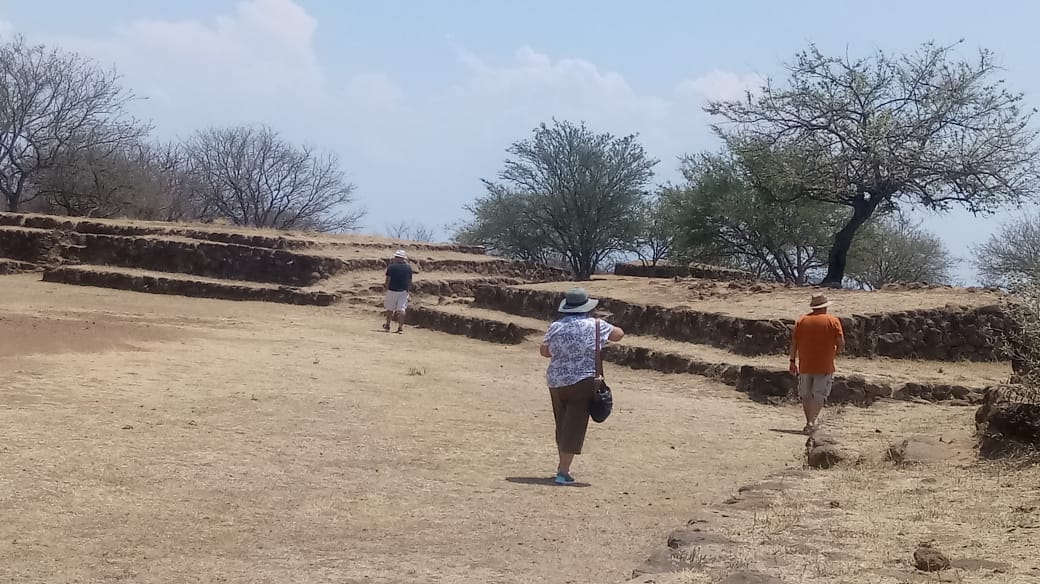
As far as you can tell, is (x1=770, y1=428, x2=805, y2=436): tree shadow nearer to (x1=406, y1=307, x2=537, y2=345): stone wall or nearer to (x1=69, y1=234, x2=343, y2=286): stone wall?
(x1=406, y1=307, x2=537, y2=345): stone wall

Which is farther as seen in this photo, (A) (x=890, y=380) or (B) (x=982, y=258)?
(B) (x=982, y=258)

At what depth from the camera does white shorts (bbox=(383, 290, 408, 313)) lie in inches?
764

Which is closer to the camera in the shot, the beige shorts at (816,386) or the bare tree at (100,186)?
the beige shorts at (816,386)

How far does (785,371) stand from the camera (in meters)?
13.0

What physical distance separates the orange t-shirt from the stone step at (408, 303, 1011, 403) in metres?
2.34

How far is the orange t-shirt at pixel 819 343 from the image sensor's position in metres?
10.3

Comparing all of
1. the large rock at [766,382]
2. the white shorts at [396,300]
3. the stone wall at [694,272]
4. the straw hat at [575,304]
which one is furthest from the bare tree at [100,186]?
the straw hat at [575,304]

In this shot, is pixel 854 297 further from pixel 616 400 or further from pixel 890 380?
pixel 616 400

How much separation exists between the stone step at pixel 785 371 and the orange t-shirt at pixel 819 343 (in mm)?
2344

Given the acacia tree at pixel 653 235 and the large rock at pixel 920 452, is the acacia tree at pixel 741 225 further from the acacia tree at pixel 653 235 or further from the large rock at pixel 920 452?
the large rock at pixel 920 452

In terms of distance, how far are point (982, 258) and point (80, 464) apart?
3531 cm

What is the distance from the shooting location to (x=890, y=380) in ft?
41.9

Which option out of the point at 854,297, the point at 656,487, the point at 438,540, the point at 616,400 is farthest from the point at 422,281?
the point at 438,540

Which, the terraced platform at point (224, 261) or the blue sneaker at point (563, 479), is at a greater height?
the terraced platform at point (224, 261)
